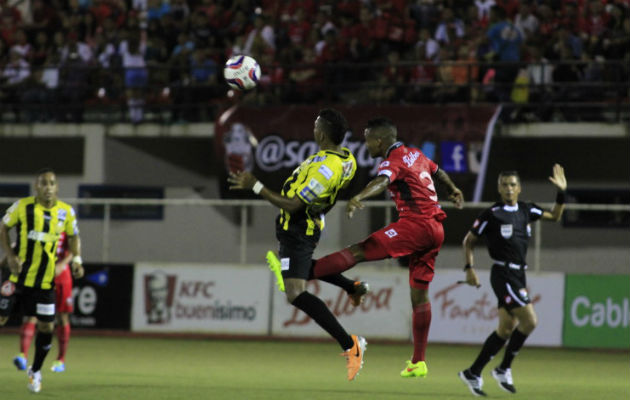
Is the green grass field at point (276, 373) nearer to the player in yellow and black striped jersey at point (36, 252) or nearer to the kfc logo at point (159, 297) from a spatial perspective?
the kfc logo at point (159, 297)

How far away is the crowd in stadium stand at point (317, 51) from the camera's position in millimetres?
Answer: 19125

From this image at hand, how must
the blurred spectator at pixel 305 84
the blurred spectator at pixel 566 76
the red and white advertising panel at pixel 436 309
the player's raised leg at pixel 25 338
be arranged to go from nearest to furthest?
the player's raised leg at pixel 25 338, the red and white advertising panel at pixel 436 309, the blurred spectator at pixel 566 76, the blurred spectator at pixel 305 84

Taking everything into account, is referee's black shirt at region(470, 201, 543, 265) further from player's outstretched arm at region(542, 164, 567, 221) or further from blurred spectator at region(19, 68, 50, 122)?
blurred spectator at region(19, 68, 50, 122)

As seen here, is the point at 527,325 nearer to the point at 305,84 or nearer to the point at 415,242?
the point at 415,242

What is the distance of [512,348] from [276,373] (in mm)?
3363

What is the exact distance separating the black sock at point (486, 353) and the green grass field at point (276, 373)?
0.94 ft

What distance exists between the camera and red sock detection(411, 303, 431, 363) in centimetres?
1002

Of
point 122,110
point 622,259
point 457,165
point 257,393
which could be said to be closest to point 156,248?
point 122,110

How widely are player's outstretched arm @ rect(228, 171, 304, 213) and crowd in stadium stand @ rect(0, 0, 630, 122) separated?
9.58 meters

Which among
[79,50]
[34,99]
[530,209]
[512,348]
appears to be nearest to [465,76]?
[530,209]

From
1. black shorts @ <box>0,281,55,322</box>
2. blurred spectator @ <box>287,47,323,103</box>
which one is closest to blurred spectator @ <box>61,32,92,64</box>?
blurred spectator @ <box>287,47,323,103</box>

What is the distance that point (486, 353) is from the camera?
35.6 feet

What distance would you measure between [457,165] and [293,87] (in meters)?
3.60

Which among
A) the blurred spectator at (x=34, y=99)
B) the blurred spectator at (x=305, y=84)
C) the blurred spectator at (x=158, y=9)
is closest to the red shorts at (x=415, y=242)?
the blurred spectator at (x=305, y=84)
